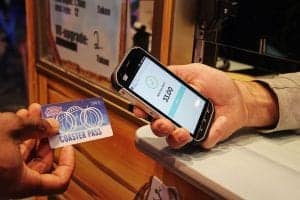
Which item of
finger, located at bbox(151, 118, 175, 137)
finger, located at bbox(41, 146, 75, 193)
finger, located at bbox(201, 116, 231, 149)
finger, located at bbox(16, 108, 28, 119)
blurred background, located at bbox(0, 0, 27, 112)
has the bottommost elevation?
blurred background, located at bbox(0, 0, 27, 112)

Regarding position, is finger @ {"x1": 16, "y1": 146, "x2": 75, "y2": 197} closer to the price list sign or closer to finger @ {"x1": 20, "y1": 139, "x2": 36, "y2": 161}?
finger @ {"x1": 20, "y1": 139, "x2": 36, "y2": 161}

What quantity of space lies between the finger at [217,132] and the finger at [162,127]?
2.9 inches

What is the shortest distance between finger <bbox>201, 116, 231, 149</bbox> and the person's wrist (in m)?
0.06

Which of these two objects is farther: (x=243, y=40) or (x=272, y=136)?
(x=243, y=40)

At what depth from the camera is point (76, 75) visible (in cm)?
126

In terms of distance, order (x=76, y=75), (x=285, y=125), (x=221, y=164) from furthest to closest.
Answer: (x=76, y=75), (x=285, y=125), (x=221, y=164)

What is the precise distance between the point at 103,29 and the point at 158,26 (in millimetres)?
257

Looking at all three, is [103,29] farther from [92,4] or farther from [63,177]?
[63,177]

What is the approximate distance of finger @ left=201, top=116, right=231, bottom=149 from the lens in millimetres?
687

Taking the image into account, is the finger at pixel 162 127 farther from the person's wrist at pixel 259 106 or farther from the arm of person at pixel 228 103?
the person's wrist at pixel 259 106

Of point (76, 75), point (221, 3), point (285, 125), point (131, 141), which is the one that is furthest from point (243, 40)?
point (76, 75)

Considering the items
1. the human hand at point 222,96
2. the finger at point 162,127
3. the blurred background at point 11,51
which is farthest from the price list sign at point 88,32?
the blurred background at point 11,51

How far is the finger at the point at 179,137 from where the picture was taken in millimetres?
642

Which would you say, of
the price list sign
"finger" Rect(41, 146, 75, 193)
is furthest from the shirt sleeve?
the price list sign
